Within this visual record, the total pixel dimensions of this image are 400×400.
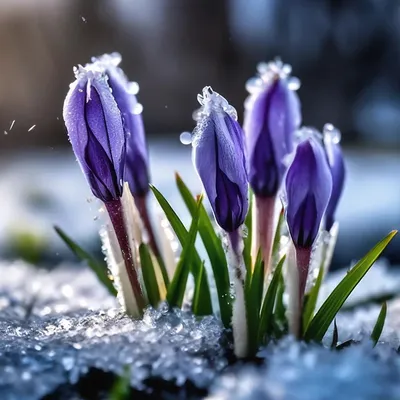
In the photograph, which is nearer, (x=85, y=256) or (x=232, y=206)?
(x=232, y=206)

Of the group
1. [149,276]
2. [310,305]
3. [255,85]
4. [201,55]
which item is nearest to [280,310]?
[310,305]

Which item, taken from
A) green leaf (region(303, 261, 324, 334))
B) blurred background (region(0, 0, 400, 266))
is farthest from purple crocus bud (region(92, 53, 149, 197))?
blurred background (region(0, 0, 400, 266))

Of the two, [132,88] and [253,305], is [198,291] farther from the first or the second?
[132,88]

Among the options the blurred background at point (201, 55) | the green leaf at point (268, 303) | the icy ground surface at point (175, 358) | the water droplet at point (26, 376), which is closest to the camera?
the icy ground surface at point (175, 358)

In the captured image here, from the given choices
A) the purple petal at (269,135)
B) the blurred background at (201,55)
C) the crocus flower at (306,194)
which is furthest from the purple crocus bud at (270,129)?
the blurred background at (201,55)

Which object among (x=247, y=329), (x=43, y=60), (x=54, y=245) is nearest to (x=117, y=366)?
(x=247, y=329)

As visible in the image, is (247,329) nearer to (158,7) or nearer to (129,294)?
(129,294)

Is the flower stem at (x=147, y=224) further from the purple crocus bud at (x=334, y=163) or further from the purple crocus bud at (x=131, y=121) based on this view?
the purple crocus bud at (x=334, y=163)
